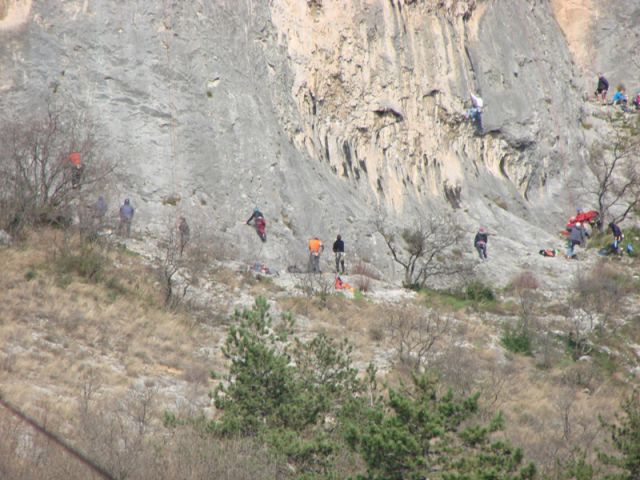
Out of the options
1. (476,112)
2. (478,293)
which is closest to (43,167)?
(478,293)

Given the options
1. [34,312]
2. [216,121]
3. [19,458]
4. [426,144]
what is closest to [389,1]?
[426,144]

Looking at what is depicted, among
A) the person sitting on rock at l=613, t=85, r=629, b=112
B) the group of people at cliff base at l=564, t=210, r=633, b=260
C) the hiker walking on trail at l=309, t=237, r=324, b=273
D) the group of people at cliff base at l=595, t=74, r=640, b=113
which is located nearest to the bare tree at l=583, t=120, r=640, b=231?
the group of people at cliff base at l=564, t=210, r=633, b=260

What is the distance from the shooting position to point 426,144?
36.2 meters

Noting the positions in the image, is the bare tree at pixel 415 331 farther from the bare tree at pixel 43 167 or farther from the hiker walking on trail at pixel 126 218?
the bare tree at pixel 43 167

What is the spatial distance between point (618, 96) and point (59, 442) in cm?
4073

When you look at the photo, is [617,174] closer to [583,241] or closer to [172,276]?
[583,241]

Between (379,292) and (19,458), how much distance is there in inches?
644

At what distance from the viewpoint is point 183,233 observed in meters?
25.9

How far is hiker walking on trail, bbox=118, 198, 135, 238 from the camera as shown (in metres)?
25.9

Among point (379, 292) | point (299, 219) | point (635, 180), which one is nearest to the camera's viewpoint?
point (379, 292)

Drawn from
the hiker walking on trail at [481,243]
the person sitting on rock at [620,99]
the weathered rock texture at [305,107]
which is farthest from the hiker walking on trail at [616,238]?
the person sitting on rock at [620,99]

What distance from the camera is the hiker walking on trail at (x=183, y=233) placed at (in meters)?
25.2

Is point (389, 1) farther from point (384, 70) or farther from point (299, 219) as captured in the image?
point (299, 219)

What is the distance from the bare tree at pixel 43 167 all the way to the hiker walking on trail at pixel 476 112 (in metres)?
16.3
